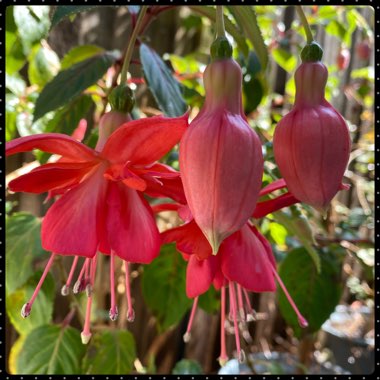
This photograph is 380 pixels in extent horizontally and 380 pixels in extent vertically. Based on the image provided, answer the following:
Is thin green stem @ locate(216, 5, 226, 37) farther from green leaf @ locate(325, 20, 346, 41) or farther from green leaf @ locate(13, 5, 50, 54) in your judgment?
green leaf @ locate(325, 20, 346, 41)

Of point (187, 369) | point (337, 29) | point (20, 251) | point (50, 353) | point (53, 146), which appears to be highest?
point (337, 29)

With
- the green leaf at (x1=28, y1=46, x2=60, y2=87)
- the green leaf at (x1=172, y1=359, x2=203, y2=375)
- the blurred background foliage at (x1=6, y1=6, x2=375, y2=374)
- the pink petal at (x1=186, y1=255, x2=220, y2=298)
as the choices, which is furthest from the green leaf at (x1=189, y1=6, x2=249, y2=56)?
the green leaf at (x1=172, y1=359, x2=203, y2=375)

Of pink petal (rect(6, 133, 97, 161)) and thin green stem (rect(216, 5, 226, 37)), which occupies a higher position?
thin green stem (rect(216, 5, 226, 37))

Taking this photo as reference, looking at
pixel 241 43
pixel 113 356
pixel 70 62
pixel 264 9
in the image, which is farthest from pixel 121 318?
pixel 264 9

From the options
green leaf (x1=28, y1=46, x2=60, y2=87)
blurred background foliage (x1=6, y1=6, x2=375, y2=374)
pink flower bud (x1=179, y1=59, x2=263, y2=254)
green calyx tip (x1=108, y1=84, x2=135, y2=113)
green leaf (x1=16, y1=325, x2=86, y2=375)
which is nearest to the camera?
pink flower bud (x1=179, y1=59, x2=263, y2=254)

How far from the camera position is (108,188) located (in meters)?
0.36

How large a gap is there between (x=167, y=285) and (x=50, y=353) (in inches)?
6.6

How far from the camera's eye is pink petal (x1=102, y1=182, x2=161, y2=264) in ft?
1.11

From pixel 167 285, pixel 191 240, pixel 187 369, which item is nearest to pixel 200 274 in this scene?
pixel 191 240

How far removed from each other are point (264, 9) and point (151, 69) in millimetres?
879

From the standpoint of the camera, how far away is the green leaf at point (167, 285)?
0.64 m

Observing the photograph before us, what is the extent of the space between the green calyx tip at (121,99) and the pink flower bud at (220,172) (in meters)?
0.10

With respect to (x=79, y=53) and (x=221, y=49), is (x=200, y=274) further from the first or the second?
(x=79, y=53)

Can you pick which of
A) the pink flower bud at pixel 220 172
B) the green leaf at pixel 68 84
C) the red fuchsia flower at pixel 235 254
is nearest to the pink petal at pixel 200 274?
the red fuchsia flower at pixel 235 254
